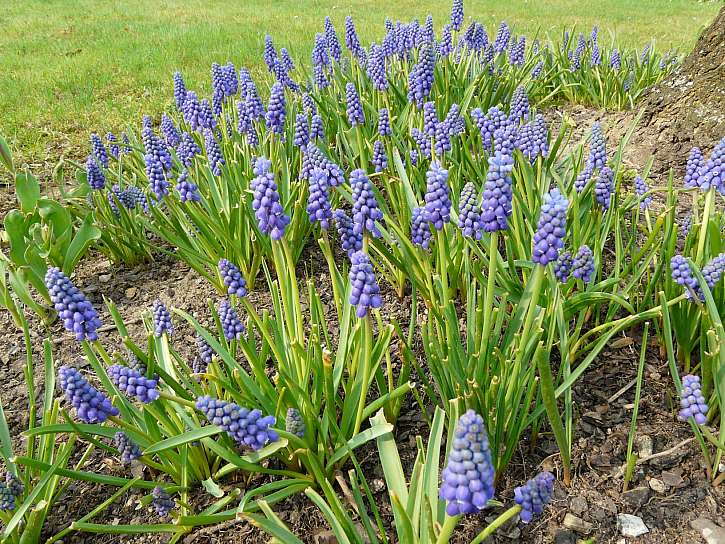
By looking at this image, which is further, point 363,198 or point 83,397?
point 363,198

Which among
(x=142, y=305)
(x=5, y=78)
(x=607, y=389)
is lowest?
(x=607, y=389)

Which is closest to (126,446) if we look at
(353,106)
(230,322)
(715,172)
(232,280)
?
(230,322)

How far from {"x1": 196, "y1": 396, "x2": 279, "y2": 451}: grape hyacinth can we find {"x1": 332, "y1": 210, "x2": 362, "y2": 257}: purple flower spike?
3.45 feet

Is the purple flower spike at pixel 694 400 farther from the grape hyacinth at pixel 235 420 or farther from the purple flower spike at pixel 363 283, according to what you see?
the grape hyacinth at pixel 235 420

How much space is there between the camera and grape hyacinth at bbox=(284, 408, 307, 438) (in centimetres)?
233

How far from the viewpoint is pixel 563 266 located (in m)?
2.85

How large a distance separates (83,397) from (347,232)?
1338 mm

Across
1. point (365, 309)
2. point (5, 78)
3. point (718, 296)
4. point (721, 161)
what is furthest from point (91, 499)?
point (5, 78)

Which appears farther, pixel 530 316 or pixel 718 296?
pixel 718 296

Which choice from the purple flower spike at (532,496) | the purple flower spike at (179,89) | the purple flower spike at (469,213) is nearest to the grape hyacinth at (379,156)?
the purple flower spike at (469,213)

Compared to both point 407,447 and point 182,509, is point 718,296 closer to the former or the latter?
point 407,447

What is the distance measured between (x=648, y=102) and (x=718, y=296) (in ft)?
13.6

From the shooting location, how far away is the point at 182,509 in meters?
2.63

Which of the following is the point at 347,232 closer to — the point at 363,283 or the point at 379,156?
the point at 363,283
